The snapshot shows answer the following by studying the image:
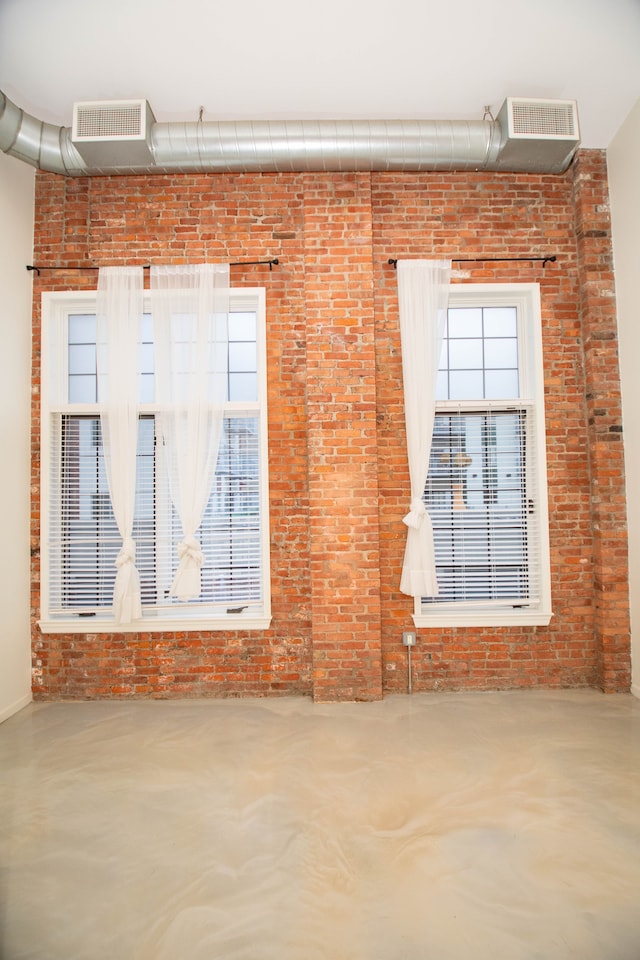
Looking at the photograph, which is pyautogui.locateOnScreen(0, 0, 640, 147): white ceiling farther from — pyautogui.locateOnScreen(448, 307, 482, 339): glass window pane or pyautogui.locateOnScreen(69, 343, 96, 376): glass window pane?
pyautogui.locateOnScreen(69, 343, 96, 376): glass window pane

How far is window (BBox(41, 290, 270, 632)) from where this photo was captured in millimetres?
3805

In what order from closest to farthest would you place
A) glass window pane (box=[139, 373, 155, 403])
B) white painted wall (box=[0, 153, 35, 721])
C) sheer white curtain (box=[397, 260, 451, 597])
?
white painted wall (box=[0, 153, 35, 721])
sheer white curtain (box=[397, 260, 451, 597])
glass window pane (box=[139, 373, 155, 403])

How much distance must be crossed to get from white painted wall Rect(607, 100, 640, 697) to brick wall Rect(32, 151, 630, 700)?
0.26ft

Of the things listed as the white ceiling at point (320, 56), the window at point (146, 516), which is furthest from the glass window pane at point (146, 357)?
the white ceiling at point (320, 56)

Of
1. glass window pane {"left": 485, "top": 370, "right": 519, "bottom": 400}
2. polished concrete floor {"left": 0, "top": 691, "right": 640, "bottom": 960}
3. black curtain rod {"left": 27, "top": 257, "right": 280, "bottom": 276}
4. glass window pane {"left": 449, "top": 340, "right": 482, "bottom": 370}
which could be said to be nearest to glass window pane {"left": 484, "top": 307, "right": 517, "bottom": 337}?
glass window pane {"left": 449, "top": 340, "right": 482, "bottom": 370}

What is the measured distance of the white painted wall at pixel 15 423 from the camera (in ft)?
11.7

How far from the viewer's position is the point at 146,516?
12.6 ft

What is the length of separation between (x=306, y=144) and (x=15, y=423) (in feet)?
9.34

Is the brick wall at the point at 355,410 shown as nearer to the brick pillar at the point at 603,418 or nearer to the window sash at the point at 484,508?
the brick pillar at the point at 603,418

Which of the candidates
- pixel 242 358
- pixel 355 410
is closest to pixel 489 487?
pixel 355 410

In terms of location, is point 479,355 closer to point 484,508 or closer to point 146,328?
point 484,508

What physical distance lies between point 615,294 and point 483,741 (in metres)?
3.32

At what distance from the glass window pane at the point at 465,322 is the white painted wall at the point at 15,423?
3.25 metres

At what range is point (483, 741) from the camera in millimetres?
3055
